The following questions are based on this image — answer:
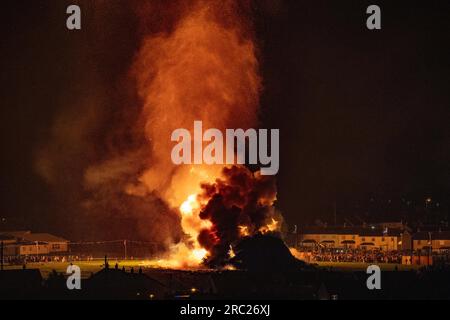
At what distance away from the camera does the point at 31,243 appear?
139 metres

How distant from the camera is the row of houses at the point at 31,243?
135 metres

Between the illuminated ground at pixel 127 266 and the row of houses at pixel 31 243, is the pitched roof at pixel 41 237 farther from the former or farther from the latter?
the illuminated ground at pixel 127 266

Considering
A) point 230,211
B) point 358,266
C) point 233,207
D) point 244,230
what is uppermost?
point 233,207

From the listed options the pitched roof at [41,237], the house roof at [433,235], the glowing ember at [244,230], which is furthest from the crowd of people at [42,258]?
the house roof at [433,235]

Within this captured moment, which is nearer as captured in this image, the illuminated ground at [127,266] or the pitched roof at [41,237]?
the illuminated ground at [127,266]

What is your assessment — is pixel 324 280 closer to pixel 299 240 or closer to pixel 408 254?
pixel 408 254

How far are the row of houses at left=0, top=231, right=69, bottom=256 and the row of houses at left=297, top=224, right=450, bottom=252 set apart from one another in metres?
35.7

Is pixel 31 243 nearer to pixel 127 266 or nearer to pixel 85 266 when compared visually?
pixel 85 266

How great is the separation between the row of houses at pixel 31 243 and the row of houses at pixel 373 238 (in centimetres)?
3569

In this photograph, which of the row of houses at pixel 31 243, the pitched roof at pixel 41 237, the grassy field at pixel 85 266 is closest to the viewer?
the grassy field at pixel 85 266

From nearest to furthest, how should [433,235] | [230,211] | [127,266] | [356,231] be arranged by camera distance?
[230,211]
[127,266]
[433,235]
[356,231]

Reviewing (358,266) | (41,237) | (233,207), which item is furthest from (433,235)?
(41,237)

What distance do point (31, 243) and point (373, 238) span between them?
5153 centimetres
